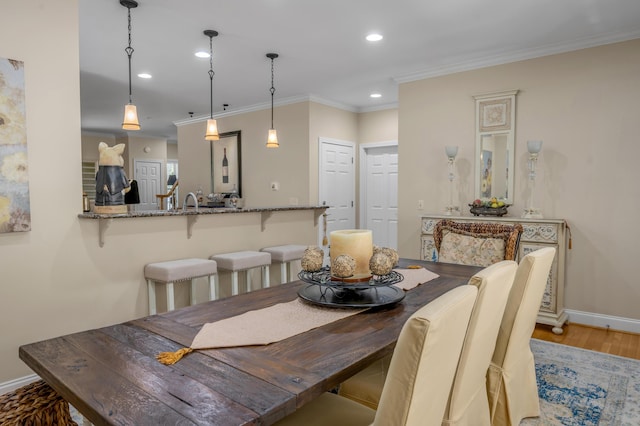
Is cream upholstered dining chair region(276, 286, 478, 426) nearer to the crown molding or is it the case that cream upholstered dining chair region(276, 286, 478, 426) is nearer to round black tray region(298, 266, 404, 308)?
round black tray region(298, 266, 404, 308)

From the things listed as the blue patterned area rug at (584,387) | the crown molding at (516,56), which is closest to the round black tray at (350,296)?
the blue patterned area rug at (584,387)

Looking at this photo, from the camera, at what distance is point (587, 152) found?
3.81m

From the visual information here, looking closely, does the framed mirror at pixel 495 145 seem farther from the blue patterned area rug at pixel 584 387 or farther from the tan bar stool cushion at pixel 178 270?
the tan bar stool cushion at pixel 178 270

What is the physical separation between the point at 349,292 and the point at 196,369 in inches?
34.7

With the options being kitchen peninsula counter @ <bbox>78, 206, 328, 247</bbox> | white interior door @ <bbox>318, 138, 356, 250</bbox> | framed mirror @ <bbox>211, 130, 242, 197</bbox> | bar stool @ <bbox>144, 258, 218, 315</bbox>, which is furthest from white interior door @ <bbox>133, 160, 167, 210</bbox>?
bar stool @ <bbox>144, 258, 218, 315</bbox>

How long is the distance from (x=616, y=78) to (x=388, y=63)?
212 cm

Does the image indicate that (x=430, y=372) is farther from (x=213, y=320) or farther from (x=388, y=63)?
(x=388, y=63)

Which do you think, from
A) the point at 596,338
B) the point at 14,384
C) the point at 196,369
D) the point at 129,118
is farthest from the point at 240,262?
the point at 596,338

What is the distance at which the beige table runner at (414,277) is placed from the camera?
208 centimetres

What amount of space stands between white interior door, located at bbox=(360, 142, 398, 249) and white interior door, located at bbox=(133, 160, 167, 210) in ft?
19.2

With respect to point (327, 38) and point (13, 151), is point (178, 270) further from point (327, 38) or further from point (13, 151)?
point (327, 38)

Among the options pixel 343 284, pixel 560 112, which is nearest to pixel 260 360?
pixel 343 284

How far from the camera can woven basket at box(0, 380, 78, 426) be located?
132cm

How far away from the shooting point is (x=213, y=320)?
5.13ft
